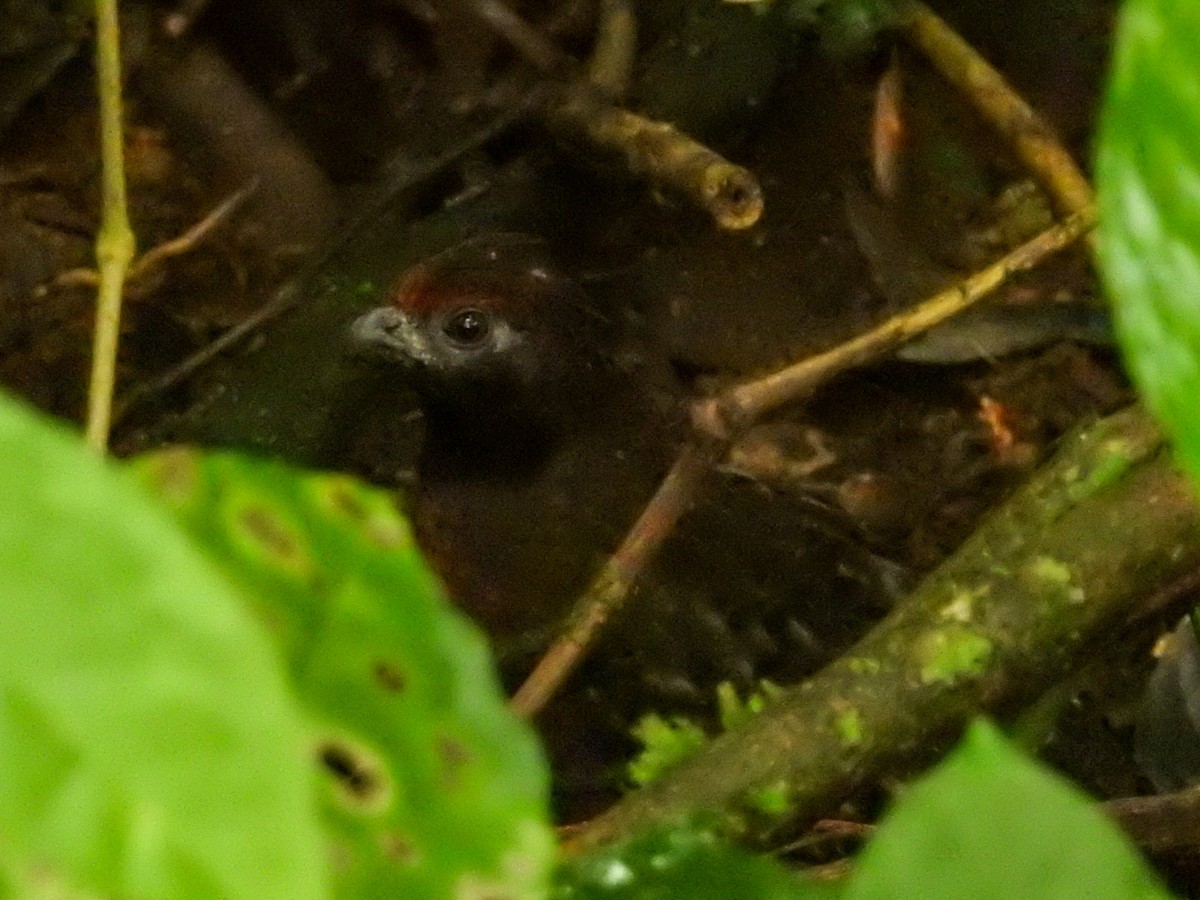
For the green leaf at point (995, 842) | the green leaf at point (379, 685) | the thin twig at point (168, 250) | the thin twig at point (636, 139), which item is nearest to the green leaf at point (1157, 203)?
the green leaf at point (995, 842)

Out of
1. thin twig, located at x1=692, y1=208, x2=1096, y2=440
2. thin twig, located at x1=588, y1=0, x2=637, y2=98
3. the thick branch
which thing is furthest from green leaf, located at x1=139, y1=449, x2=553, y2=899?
thin twig, located at x1=588, y1=0, x2=637, y2=98

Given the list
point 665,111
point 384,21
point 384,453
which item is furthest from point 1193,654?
point 384,21

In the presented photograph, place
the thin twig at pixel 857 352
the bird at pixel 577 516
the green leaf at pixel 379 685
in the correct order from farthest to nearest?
the bird at pixel 577 516 < the thin twig at pixel 857 352 < the green leaf at pixel 379 685

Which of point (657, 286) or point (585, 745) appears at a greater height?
point (657, 286)

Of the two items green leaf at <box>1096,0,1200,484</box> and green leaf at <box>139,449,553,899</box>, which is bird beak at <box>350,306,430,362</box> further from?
green leaf at <box>1096,0,1200,484</box>

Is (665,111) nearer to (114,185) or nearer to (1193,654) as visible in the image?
(114,185)

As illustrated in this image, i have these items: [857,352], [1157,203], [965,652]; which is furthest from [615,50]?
[1157,203]

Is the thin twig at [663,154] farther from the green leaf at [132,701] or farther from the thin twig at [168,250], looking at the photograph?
the green leaf at [132,701]
